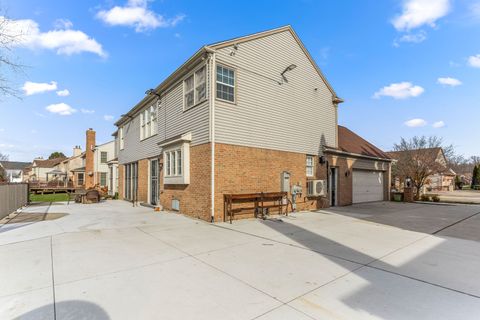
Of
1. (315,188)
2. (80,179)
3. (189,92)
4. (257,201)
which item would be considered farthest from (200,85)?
(80,179)

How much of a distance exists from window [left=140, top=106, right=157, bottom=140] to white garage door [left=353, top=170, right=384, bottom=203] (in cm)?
1308

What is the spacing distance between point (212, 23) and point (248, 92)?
4336mm

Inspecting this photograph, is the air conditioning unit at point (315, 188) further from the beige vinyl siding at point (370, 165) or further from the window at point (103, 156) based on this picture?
the window at point (103, 156)

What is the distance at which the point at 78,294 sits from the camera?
3.56 meters

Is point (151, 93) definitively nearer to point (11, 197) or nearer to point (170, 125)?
point (170, 125)

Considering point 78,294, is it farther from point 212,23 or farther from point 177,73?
point 212,23

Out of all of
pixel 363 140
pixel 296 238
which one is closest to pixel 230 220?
pixel 296 238

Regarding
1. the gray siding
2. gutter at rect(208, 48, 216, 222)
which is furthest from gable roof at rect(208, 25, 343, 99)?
the gray siding

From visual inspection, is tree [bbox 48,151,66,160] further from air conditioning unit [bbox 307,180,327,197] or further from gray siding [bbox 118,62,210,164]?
air conditioning unit [bbox 307,180,327,197]

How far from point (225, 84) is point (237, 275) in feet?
25.1

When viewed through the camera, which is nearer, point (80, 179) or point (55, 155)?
point (80, 179)

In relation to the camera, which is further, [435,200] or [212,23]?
[435,200]

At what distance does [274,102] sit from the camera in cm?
1180

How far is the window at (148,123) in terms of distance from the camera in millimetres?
14969
